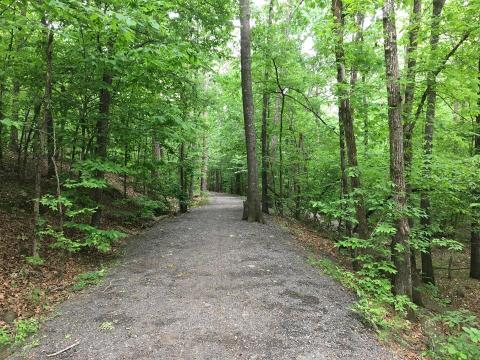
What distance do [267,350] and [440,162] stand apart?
581 centimetres

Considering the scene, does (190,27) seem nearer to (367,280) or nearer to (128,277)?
(128,277)

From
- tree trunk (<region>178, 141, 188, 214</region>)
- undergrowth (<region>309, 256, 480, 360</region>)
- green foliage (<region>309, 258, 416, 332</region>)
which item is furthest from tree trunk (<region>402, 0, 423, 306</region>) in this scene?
tree trunk (<region>178, 141, 188, 214</region>)

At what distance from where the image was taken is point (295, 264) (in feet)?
23.9

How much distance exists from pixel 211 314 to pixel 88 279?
2955mm

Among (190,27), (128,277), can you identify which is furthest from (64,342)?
(190,27)

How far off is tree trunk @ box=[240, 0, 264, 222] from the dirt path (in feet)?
12.9

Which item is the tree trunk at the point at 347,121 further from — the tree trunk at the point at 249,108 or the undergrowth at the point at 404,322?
the tree trunk at the point at 249,108

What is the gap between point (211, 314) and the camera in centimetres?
476

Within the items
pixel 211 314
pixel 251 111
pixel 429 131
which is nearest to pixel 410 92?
pixel 429 131

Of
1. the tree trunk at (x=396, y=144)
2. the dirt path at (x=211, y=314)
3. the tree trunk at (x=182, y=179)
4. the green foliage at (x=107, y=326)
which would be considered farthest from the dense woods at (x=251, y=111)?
the tree trunk at (x=182, y=179)

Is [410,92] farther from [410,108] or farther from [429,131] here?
[429,131]

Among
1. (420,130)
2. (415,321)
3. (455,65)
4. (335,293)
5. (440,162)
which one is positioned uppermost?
(455,65)

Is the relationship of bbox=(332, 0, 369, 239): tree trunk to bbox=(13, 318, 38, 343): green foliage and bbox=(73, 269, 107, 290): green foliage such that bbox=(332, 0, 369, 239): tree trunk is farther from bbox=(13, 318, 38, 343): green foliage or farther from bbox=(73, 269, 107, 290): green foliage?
bbox=(13, 318, 38, 343): green foliage

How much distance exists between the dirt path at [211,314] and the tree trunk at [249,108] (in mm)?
3922
